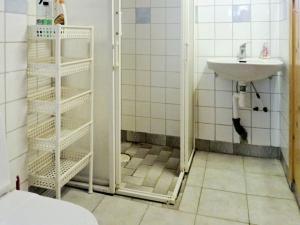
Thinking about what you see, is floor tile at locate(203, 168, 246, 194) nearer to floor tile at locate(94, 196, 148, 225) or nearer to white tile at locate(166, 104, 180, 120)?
floor tile at locate(94, 196, 148, 225)

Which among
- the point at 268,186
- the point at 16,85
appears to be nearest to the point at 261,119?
the point at 268,186

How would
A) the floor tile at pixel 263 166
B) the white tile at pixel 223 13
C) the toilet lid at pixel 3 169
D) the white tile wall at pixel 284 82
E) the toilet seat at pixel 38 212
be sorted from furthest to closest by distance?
1. the white tile at pixel 223 13
2. the floor tile at pixel 263 166
3. the white tile wall at pixel 284 82
4. the toilet lid at pixel 3 169
5. the toilet seat at pixel 38 212

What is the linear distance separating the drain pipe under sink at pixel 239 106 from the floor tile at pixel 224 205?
0.83 meters

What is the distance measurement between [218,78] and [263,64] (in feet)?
1.86

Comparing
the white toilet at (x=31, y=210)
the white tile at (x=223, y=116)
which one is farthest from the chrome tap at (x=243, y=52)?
the white toilet at (x=31, y=210)

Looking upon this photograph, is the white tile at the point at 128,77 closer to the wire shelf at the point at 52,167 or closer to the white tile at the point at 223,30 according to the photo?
the white tile at the point at 223,30

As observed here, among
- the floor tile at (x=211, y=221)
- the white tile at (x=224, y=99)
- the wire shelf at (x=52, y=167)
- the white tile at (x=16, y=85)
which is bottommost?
the floor tile at (x=211, y=221)

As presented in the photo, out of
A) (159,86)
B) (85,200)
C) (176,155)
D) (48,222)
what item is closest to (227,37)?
(159,86)

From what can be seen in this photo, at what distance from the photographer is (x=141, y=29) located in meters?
3.14

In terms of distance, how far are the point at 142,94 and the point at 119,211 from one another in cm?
154

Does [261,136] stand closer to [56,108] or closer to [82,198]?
[82,198]

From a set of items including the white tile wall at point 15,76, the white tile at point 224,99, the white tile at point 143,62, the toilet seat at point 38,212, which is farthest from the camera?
the white tile at point 143,62

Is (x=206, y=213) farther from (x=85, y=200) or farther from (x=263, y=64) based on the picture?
(x=263, y=64)

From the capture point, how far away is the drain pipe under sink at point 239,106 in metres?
2.77
